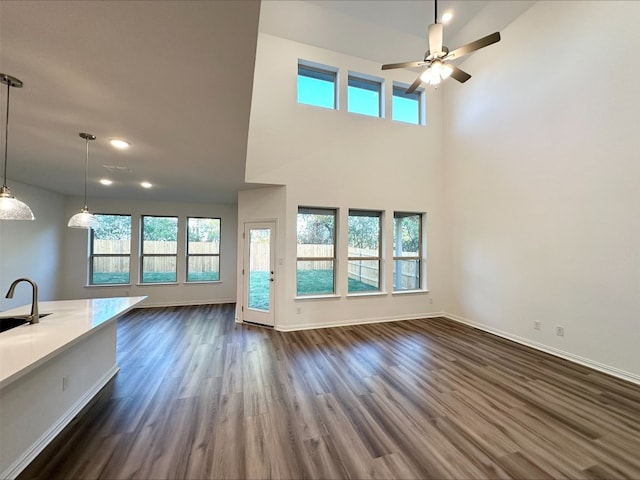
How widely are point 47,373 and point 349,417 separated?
8.00 ft

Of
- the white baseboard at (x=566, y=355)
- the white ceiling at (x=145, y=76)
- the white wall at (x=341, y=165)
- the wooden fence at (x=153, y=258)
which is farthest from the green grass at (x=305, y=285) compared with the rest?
the wooden fence at (x=153, y=258)

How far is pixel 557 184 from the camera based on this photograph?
368cm

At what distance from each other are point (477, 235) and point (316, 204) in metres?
3.17

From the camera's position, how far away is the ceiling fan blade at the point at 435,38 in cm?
294

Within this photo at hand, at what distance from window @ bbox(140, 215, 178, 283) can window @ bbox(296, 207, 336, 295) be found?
374cm

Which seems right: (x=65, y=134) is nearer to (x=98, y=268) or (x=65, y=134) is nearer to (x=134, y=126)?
(x=134, y=126)

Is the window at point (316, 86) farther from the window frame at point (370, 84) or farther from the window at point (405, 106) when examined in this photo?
the window at point (405, 106)

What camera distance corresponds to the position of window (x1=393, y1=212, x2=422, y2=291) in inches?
217

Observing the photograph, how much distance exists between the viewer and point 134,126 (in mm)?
2318

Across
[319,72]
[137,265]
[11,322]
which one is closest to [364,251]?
[319,72]

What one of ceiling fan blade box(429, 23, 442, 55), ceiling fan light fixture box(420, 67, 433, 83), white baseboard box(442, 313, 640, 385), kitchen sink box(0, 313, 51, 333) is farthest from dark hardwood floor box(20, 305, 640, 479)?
ceiling fan blade box(429, 23, 442, 55)

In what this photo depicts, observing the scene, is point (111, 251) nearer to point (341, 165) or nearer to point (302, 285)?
point (302, 285)

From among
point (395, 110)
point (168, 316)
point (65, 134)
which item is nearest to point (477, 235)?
point (395, 110)

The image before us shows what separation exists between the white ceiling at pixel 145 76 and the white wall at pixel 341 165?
27.0 inches
